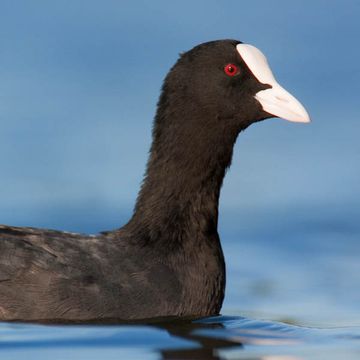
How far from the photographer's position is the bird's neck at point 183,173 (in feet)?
32.4

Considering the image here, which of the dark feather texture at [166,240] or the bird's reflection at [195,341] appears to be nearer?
the bird's reflection at [195,341]

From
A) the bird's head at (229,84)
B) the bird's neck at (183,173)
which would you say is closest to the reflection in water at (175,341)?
the bird's neck at (183,173)

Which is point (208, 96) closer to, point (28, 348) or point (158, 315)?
point (158, 315)

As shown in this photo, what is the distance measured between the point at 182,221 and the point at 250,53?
1101mm

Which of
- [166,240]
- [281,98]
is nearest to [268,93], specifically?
[281,98]

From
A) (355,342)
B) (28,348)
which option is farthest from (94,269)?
(355,342)

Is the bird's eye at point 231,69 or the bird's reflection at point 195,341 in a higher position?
the bird's eye at point 231,69

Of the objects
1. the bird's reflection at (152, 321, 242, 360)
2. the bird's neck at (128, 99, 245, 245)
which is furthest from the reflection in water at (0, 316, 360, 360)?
the bird's neck at (128, 99, 245, 245)

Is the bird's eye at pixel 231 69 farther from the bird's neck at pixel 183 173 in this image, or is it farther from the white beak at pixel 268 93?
the bird's neck at pixel 183 173

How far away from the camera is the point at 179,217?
9898 mm

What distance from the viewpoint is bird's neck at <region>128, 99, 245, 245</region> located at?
9875 millimetres

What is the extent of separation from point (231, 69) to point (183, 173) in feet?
2.28

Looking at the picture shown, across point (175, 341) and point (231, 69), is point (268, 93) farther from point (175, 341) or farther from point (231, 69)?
point (175, 341)

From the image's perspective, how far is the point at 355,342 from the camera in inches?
363
